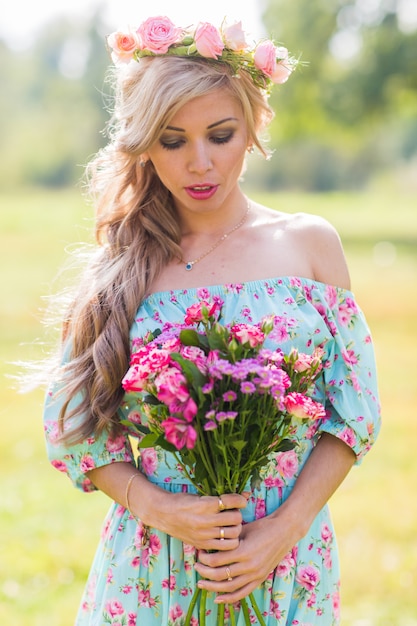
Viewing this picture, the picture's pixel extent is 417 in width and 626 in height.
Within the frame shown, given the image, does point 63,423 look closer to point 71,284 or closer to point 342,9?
point 71,284

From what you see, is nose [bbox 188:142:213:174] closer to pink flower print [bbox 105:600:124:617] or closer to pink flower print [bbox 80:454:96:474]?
pink flower print [bbox 80:454:96:474]

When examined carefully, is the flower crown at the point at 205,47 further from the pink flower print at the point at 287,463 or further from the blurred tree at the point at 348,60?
the blurred tree at the point at 348,60

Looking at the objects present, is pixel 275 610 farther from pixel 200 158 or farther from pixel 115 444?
pixel 200 158

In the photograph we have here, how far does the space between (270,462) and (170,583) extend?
449 mm

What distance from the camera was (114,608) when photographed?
2.71 metres

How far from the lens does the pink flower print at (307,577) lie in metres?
2.71

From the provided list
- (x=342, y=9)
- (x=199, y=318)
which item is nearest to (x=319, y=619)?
(x=199, y=318)

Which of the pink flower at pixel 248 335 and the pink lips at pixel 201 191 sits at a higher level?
the pink lips at pixel 201 191

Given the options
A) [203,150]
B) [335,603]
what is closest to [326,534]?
[335,603]

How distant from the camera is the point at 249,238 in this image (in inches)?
115

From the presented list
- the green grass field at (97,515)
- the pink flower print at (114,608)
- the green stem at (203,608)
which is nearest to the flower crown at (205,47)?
the green grass field at (97,515)

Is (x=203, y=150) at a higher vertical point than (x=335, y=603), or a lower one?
higher

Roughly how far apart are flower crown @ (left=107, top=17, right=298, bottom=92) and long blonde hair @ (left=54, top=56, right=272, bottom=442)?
0.09ft

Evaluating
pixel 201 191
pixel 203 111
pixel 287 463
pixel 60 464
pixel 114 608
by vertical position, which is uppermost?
pixel 203 111
